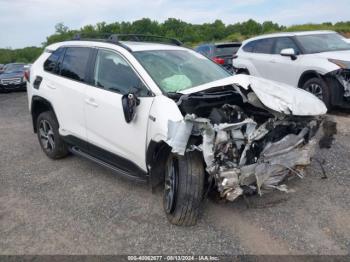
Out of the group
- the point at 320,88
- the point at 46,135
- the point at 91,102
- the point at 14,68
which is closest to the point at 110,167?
the point at 91,102

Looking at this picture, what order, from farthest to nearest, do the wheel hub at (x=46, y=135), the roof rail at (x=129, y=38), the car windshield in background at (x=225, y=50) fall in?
the car windshield in background at (x=225, y=50) < the wheel hub at (x=46, y=135) < the roof rail at (x=129, y=38)

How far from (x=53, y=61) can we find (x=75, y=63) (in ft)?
2.38

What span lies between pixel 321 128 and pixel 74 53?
11.1ft

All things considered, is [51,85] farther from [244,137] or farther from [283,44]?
[283,44]

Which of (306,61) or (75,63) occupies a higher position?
(75,63)

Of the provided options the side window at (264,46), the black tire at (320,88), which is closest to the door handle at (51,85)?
the black tire at (320,88)

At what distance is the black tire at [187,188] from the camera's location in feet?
11.6

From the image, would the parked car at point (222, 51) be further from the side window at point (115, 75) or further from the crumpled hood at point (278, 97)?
the crumpled hood at point (278, 97)

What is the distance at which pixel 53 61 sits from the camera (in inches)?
225

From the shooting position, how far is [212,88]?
377 centimetres

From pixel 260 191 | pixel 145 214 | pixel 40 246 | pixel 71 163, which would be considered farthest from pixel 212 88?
pixel 71 163

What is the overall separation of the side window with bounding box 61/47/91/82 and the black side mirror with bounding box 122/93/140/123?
3.93 feet

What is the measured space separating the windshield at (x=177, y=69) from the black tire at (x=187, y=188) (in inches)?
32.7

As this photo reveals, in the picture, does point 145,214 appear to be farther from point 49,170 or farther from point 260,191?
point 49,170
